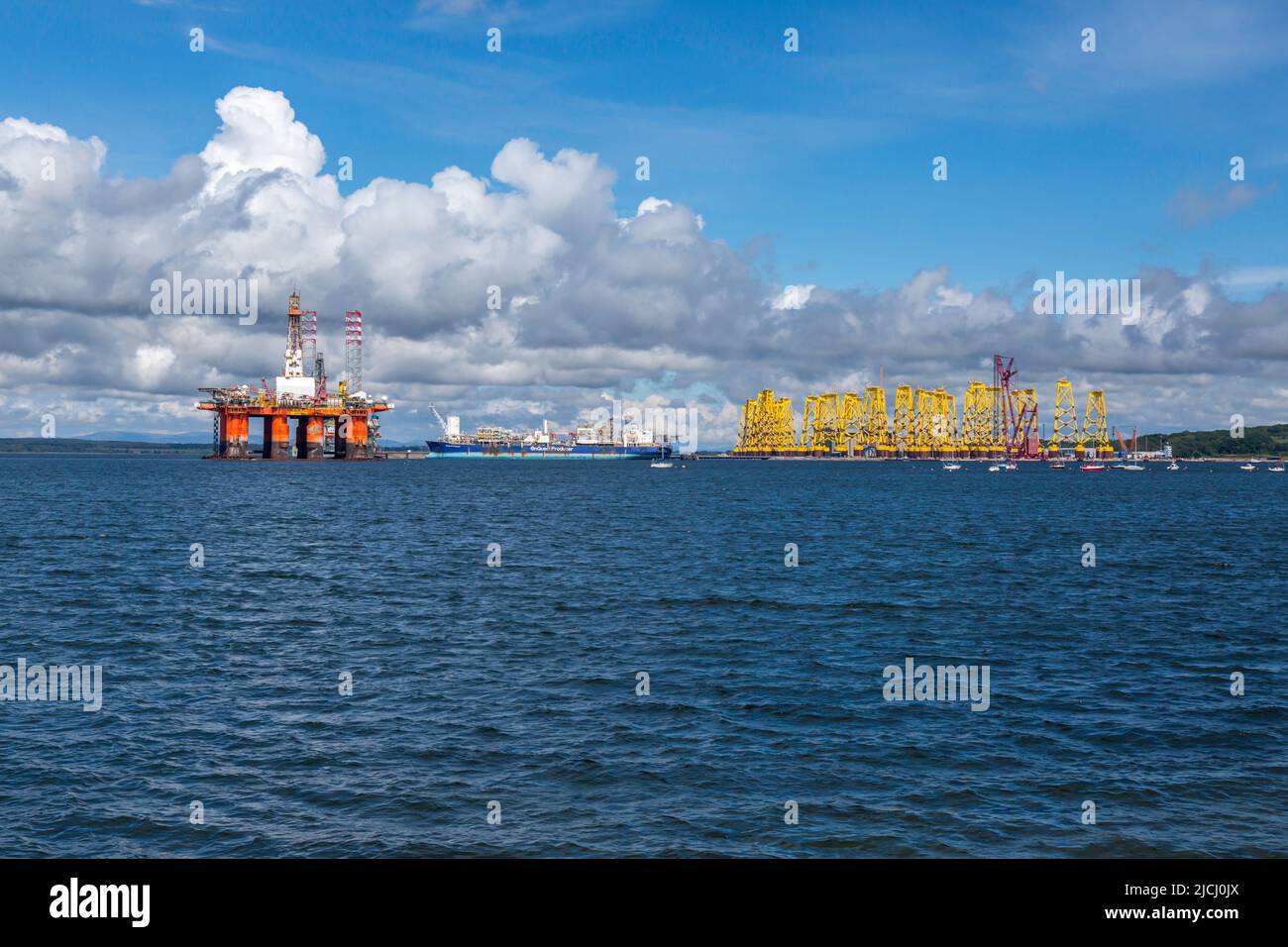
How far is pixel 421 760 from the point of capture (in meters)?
20.9

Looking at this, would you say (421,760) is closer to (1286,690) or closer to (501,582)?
(1286,690)

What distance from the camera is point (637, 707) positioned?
82.4 feet

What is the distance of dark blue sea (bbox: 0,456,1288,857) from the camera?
17625 millimetres

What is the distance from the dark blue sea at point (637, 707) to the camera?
57.8 ft
